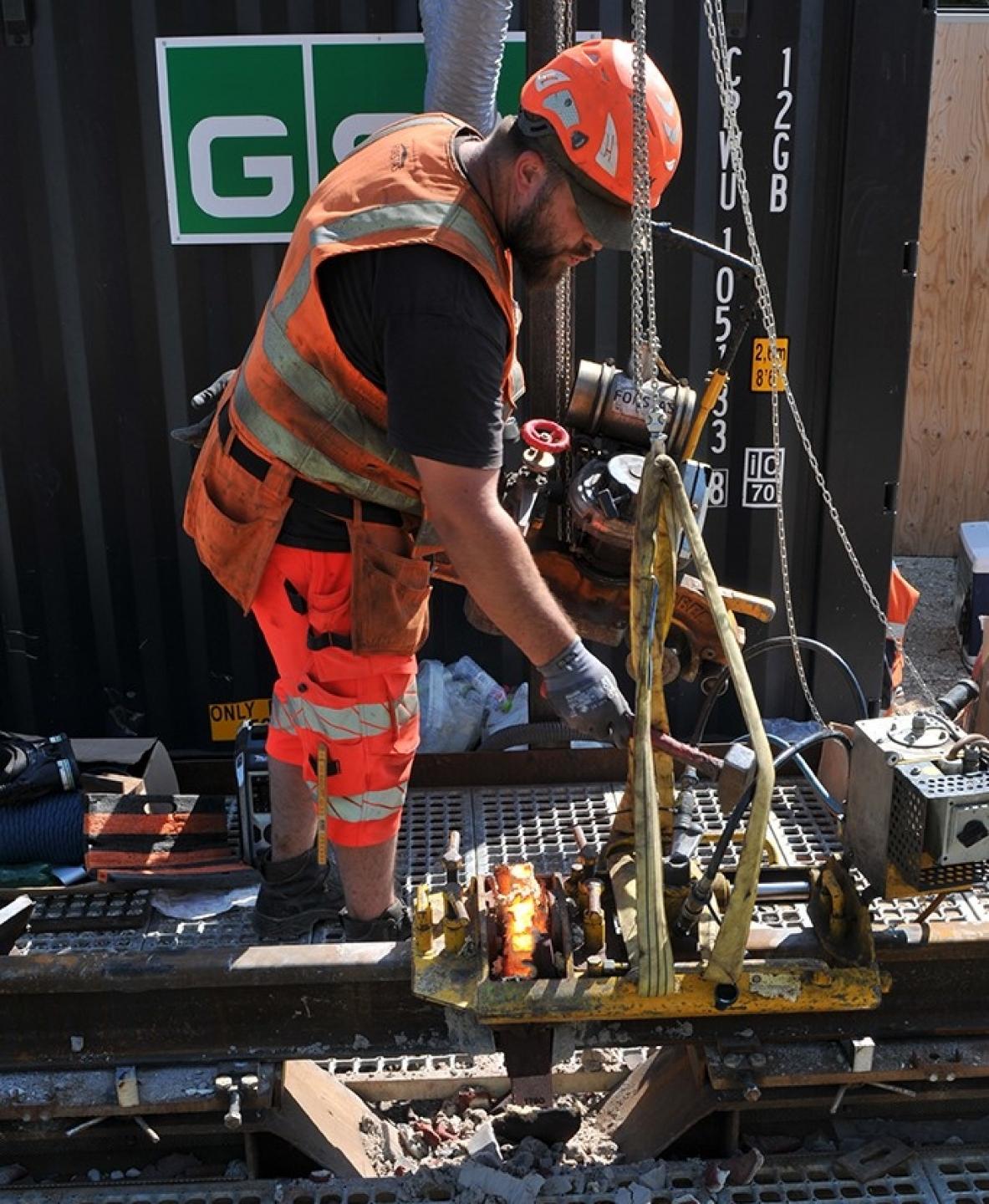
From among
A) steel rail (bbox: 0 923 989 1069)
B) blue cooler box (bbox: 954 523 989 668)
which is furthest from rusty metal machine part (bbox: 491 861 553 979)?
blue cooler box (bbox: 954 523 989 668)

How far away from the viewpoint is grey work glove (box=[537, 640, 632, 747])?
262 cm

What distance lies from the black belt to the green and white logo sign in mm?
1472

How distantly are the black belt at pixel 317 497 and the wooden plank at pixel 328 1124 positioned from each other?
1208 millimetres

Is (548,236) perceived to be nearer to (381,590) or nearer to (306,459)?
(306,459)

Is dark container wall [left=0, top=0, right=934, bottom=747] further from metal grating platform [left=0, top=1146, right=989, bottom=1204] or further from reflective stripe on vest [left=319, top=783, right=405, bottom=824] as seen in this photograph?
metal grating platform [left=0, top=1146, right=989, bottom=1204]

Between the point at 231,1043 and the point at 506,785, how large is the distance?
1604 millimetres

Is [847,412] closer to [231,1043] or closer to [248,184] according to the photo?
[248,184]

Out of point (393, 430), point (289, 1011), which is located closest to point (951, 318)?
point (393, 430)

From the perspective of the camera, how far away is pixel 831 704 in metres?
4.54

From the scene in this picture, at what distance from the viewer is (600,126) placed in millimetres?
2488

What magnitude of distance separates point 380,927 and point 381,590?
919 millimetres

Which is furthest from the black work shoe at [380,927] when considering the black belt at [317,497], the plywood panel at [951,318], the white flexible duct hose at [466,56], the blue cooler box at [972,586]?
the plywood panel at [951,318]

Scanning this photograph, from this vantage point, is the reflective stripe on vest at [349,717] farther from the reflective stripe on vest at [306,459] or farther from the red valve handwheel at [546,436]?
the red valve handwheel at [546,436]

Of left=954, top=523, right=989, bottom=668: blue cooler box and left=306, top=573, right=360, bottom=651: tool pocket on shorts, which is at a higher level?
left=306, top=573, right=360, bottom=651: tool pocket on shorts
